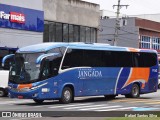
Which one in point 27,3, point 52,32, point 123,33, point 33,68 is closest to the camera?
point 33,68

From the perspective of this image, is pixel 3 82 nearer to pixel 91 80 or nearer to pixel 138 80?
pixel 91 80

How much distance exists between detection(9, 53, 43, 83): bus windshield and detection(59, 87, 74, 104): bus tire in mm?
1891

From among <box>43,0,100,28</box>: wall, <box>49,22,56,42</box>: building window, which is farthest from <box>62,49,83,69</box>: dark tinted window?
<box>49,22,56,42</box>: building window

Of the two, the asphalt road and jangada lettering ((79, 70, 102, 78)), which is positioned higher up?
jangada lettering ((79, 70, 102, 78))

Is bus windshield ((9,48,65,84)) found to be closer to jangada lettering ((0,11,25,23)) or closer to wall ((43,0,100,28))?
jangada lettering ((0,11,25,23))

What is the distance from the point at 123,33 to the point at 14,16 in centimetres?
3869

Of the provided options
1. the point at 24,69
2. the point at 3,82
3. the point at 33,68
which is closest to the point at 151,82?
the point at 3,82

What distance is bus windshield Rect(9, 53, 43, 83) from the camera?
23156mm

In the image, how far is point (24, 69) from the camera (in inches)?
924

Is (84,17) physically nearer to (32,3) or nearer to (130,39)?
(32,3)

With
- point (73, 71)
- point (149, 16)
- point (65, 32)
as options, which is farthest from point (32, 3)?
point (149, 16)

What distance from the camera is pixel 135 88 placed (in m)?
29.9

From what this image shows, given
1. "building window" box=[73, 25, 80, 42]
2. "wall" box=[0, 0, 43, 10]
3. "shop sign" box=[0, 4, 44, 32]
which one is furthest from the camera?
"building window" box=[73, 25, 80, 42]

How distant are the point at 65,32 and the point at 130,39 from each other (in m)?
29.2
